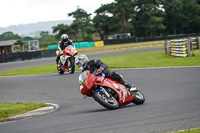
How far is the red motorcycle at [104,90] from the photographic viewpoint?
29.3 ft

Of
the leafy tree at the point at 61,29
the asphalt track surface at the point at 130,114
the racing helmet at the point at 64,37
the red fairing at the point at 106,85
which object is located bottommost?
the asphalt track surface at the point at 130,114

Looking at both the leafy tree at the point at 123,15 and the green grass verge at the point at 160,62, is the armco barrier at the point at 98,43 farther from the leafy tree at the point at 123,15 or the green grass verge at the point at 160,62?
the green grass verge at the point at 160,62

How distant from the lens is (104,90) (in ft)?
29.3

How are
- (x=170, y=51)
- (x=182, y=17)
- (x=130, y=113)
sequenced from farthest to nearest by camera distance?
1. (x=182, y=17)
2. (x=170, y=51)
3. (x=130, y=113)

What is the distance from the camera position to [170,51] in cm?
3048

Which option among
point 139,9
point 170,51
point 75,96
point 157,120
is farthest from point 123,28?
point 157,120

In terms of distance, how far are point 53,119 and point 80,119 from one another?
841mm

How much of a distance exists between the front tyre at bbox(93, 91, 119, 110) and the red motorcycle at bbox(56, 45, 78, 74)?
12.4 meters

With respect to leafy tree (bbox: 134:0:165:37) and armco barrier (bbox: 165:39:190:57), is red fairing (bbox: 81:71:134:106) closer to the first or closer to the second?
armco barrier (bbox: 165:39:190:57)

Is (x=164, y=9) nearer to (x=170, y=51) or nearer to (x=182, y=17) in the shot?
(x=182, y=17)

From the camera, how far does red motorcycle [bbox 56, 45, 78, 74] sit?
21.3 m

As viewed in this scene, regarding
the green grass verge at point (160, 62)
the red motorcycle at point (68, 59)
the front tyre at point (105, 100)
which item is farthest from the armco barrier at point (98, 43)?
the front tyre at point (105, 100)

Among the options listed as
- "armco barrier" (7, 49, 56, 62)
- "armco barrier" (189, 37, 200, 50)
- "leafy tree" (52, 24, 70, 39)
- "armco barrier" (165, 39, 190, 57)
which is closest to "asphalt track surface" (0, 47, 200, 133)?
"armco barrier" (165, 39, 190, 57)

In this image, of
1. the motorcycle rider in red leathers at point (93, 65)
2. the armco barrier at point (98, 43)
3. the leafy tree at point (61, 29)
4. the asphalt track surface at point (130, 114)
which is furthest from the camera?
the leafy tree at point (61, 29)
